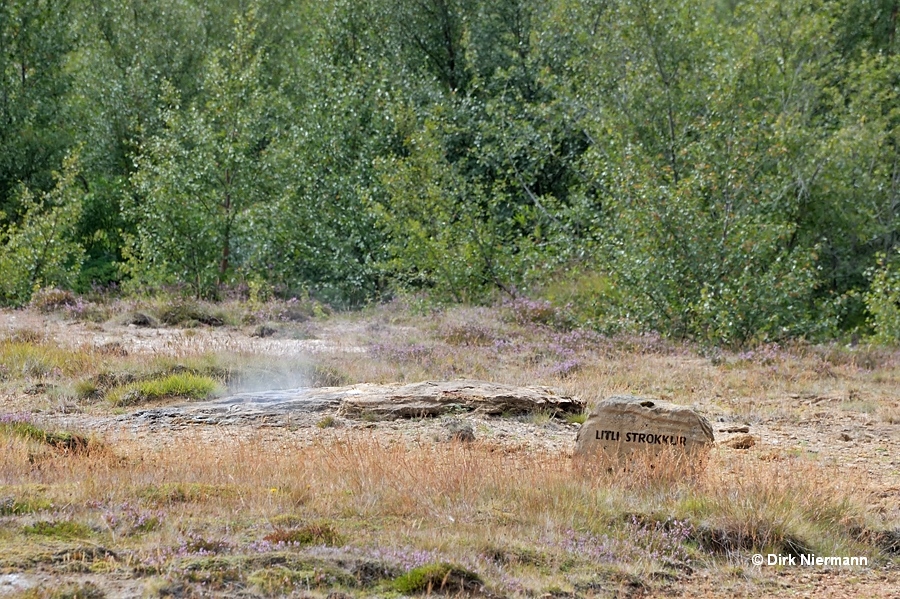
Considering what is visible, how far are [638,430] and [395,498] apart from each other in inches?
91.9

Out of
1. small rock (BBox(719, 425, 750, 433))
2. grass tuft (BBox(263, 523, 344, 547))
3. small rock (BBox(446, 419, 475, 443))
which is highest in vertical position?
grass tuft (BBox(263, 523, 344, 547))

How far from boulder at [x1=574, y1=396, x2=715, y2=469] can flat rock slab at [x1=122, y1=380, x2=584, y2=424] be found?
206 cm

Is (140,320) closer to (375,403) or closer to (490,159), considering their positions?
(375,403)

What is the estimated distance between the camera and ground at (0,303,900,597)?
4938 millimetres

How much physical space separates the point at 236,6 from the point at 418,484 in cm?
2556

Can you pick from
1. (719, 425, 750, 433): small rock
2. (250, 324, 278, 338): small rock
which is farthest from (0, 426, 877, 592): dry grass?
(250, 324, 278, 338): small rock

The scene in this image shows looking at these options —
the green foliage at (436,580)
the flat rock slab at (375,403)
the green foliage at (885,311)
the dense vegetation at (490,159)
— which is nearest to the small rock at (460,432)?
the flat rock slab at (375,403)

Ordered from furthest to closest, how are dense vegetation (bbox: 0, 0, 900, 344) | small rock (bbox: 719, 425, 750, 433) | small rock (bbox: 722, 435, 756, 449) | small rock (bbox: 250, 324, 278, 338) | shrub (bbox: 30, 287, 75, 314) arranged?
shrub (bbox: 30, 287, 75, 314) < dense vegetation (bbox: 0, 0, 900, 344) < small rock (bbox: 250, 324, 278, 338) < small rock (bbox: 719, 425, 750, 433) < small rock (bbox: 722, 435, 756, 449)

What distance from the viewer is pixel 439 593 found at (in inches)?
190

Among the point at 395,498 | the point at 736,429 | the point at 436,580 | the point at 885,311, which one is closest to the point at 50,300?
the point at 736,429

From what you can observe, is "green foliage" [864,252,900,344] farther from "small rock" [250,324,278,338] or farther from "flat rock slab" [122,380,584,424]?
"small rock" [250,324,278,338]

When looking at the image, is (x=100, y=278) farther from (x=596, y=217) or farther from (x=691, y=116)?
(x=691, y=116)

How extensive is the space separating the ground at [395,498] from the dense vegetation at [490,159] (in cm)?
492

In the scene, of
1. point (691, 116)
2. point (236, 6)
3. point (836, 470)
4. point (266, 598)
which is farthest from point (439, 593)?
point (236, 6)
